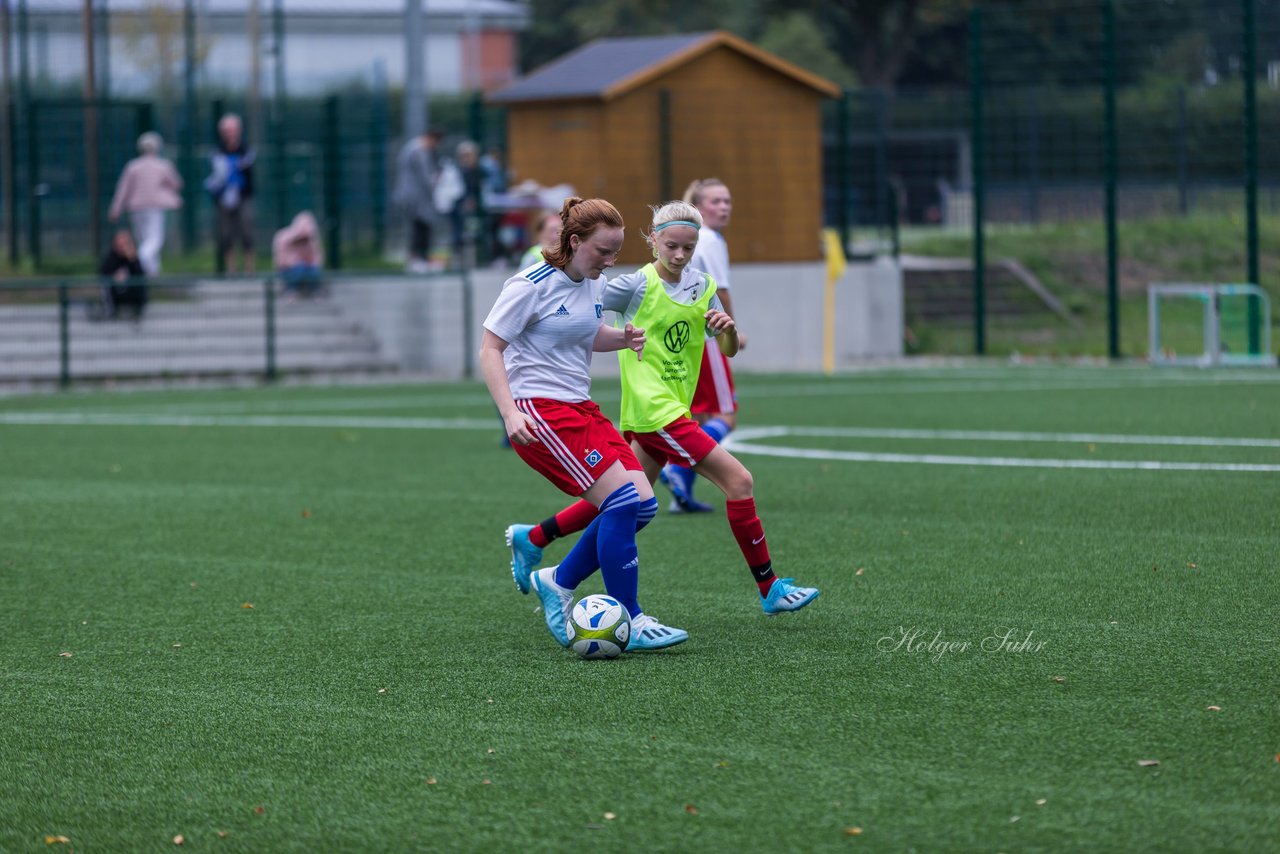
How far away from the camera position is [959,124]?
31.9 meters

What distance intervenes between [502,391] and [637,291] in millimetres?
1046

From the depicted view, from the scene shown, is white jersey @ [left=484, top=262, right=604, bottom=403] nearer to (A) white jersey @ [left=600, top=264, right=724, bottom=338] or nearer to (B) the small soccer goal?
(A) white jersey @ [left=600, top=264, right=724, bottom=338]

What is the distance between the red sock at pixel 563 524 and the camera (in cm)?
731

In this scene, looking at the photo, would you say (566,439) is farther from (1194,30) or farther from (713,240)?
(1194,30)

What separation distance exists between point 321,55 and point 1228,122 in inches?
1434

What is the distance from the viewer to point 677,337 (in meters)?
7.40

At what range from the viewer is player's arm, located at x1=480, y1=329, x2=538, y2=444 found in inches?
255

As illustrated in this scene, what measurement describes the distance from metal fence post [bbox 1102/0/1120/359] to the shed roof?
11.5 feet

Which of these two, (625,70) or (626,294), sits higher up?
(625,70)

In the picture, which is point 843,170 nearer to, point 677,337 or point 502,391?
point 677,337

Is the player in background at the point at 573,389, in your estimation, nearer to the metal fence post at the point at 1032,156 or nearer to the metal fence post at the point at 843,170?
the metal fence post at the point at 843,170

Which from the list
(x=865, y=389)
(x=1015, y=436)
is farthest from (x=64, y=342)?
(x=1015, y=436)

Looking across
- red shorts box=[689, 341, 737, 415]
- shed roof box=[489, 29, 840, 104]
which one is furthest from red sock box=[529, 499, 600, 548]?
shed roof box=[489, 29, 840, 104]

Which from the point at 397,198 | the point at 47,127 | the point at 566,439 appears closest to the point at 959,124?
the point at 397,198
